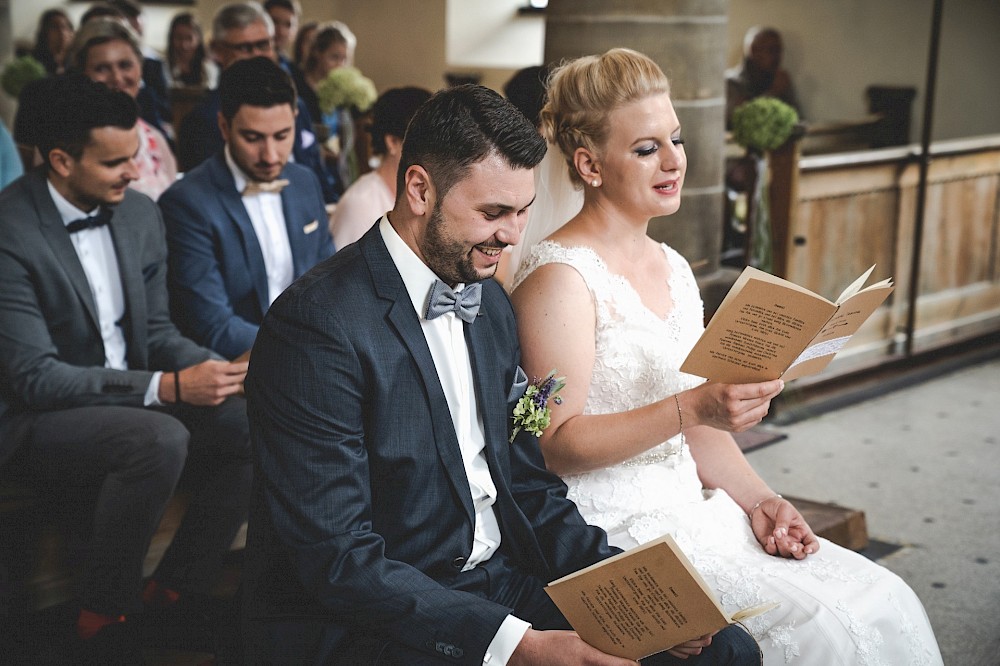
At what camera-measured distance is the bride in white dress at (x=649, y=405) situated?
2244mm

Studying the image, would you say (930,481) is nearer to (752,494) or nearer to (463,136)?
(752,494)

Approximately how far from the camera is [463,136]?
1944 millimetres

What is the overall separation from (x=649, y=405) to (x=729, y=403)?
19 centimetres

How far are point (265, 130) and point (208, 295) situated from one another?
1.91 ft

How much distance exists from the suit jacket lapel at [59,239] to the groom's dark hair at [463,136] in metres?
1.47

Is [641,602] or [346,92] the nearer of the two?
[641,602]

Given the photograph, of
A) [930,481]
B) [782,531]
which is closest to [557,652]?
[782,531]

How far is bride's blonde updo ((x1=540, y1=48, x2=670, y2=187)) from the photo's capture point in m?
2.47

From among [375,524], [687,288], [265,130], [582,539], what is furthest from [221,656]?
[265,130]

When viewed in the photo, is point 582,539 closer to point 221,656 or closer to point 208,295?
point 221,656

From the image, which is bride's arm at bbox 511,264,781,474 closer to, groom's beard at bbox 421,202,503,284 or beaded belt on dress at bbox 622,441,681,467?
beaded belt on dress at bbox 622,441,681,467

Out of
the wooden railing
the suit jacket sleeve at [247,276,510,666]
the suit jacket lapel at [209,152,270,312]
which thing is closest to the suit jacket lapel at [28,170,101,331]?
the suit jacket lapel at [209,152,270,312]

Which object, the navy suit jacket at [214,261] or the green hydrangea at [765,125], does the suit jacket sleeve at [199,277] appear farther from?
the green hydrangea at [765,125]

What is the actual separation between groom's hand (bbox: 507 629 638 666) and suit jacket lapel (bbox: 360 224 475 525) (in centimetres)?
27
